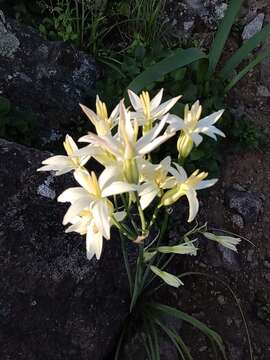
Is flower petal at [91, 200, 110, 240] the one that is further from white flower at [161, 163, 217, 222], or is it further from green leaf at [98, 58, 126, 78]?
green leaf at [98, 58, 126, 78]

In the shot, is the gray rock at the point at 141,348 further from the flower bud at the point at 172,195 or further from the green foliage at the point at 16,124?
the green foliage at the point at 16,124

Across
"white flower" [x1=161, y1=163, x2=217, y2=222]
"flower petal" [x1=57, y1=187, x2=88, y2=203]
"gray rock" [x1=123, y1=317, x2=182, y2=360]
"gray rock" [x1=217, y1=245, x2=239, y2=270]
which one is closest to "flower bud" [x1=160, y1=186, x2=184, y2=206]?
"white flower" [x1=161, y1=163, x2=217, y2=222]

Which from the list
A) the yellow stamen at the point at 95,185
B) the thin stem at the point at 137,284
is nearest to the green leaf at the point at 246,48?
the thin stem at the point at 137,284

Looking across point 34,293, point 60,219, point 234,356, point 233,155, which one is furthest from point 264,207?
point 34,293

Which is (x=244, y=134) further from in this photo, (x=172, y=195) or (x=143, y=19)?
(x=172, y=195)

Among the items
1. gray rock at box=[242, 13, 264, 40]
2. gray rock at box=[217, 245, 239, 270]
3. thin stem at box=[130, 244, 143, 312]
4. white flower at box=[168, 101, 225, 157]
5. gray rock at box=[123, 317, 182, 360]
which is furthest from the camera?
gray rock at box=[242, 13, 264, 40]

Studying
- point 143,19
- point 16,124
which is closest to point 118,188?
point 16,124
